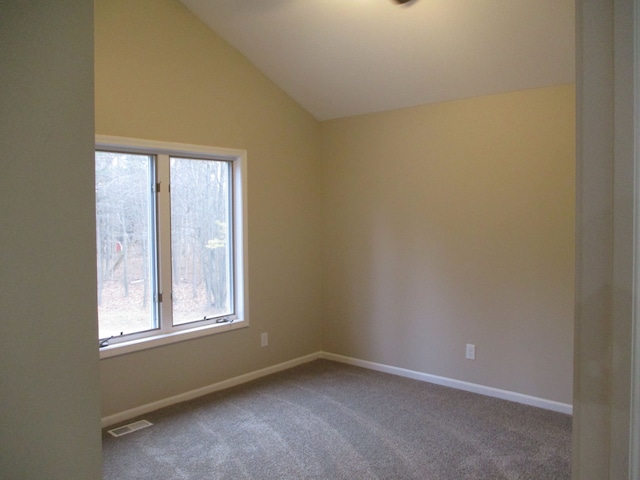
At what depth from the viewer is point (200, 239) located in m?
4.22

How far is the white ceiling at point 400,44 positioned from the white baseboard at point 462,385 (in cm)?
230

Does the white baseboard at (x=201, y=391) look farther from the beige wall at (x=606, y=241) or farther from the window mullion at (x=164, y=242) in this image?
the beige wall at (x=606, y=241)

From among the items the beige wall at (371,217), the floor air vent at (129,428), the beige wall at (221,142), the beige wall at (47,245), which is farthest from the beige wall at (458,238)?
the beige wall at (47,245)

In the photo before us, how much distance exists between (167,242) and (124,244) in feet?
1.08

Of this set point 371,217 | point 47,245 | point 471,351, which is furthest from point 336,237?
point 47,245

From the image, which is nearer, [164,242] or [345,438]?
[345,438]

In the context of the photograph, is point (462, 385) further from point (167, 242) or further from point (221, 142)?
point (221, 142)

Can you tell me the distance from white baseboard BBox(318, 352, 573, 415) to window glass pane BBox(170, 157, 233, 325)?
52.4 inches

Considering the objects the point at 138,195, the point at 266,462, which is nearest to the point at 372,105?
the point at 138,195

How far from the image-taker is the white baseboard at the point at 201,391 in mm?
3557

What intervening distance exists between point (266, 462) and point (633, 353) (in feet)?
9.21

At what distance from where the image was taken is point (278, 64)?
4305 mm

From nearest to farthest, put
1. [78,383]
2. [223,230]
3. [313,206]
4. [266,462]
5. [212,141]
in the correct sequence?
[78,383], [266,462], [212,141], [223,230], [313,206]

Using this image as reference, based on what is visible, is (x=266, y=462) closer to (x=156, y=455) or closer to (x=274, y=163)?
(x=156, y=455)
